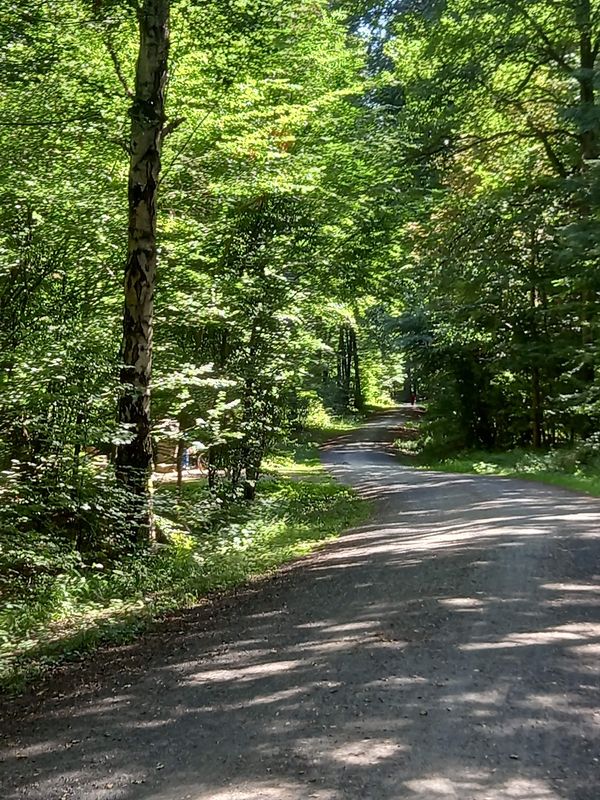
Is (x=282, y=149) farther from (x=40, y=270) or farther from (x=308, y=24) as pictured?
(x=40, y=270)

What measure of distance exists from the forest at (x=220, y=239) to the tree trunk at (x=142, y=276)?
0.03m

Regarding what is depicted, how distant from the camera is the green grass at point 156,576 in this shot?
19.9 ft

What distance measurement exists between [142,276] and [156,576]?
3607 millimetres

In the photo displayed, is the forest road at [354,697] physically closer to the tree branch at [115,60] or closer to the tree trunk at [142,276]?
the tree trunk at [142,276]

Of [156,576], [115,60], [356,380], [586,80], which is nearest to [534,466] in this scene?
[586,80]

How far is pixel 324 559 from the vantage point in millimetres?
9156

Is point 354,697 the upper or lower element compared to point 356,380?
lower

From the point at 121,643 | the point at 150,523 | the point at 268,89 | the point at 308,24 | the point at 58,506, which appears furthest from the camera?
the point at 308,24

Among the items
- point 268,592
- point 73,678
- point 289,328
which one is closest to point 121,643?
point 73,678

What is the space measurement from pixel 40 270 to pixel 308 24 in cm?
947

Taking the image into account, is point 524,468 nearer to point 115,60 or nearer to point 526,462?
point 526,462

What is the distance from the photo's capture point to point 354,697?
13.8ft

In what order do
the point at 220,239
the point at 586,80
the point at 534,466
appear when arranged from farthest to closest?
the point at 534,466 < the point at 586,80 < the point at 220,239

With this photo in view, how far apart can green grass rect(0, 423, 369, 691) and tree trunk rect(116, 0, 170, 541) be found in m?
0.78
